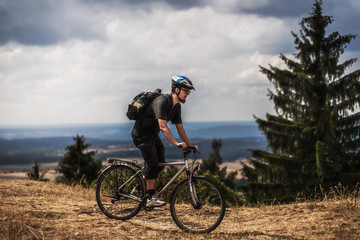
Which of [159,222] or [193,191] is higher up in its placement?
[193,191]

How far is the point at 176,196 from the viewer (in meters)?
5.71

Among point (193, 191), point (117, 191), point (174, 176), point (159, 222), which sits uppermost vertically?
point (174, 176)

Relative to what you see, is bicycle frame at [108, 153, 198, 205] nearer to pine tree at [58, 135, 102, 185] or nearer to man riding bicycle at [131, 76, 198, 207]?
man riding bicycle at [131, 76, 198, 207]

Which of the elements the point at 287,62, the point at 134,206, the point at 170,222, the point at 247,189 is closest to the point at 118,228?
the point at 134,206

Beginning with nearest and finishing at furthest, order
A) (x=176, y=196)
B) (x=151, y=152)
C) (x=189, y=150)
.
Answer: (x=189, y=150)
(x=176, y=196)
(x=151, y=152)

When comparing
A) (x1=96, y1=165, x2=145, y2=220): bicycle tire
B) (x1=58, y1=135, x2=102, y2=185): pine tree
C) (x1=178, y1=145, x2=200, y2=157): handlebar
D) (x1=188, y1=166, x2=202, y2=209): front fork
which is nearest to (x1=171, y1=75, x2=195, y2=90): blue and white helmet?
(x1=178, y1=145, x2=200, y2=157): handlebar

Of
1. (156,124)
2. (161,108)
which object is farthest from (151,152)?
(161,108)

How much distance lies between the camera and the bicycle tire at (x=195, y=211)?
5.54m

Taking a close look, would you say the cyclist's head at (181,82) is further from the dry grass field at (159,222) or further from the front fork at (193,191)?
the dry grass field at (159,222)

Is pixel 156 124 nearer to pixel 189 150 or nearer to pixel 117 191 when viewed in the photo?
pixel 189 150

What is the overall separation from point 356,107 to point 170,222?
2073 cm

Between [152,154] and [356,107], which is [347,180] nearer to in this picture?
[356,107]

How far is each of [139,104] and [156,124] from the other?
462 millimetres

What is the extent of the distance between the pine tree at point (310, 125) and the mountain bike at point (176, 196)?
18.3 meters
